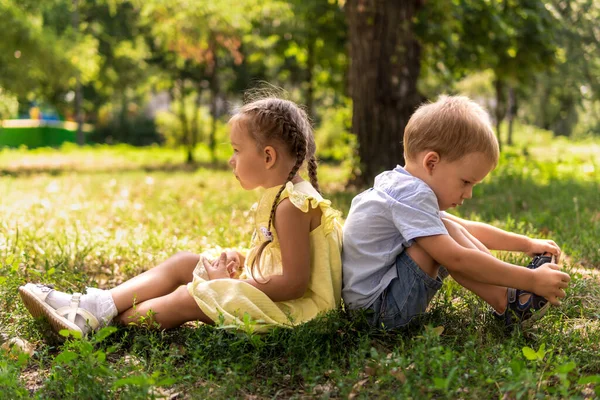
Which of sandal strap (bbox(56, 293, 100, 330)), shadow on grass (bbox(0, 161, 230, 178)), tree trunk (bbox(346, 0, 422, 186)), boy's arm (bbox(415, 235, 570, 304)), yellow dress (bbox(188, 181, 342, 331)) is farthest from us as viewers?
shadow on grass (bbox(0, 161, 230, 178))

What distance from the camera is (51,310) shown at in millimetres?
2955

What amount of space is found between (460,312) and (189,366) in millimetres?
1316

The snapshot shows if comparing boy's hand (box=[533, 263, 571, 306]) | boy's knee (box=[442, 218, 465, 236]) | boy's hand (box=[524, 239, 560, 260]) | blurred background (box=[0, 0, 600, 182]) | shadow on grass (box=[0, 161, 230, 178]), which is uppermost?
blurred background (box=[0, 0, 600, 182])

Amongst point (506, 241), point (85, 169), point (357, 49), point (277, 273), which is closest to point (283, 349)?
point (277, 273)

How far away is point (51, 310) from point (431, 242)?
1.64 m

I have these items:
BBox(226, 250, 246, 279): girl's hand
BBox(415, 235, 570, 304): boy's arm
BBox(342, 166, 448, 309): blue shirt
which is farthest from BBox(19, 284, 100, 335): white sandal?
BBox(415, 235, 570, 304): boy's arm

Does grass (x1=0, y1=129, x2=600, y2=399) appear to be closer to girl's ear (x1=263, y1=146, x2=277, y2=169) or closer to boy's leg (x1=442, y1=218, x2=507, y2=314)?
boy's leg (x1=442, y1=218, x2=507, y2=314)

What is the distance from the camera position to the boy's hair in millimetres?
2865

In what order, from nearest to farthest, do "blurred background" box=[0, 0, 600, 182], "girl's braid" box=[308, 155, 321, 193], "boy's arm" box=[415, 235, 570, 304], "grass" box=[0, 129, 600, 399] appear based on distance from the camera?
"grass" box=[0, 129, 600, 399] → "boy's arm" box=[415, 235, 570, 304] → "girl's braid" box=[308, 155, 321, 193] → "blurred background" box=[0, 0, 600, 182]

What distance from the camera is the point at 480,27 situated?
10102 millimetres

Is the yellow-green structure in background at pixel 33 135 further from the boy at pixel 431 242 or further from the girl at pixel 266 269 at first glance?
the boy at pixel 431 242

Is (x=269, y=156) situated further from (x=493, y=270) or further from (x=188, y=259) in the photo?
(x=493, y=270)

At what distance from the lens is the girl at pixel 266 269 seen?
2910mm

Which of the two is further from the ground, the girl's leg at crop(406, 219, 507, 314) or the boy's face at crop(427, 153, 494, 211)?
the boy's face at crop(427, 153, 494, 211)
